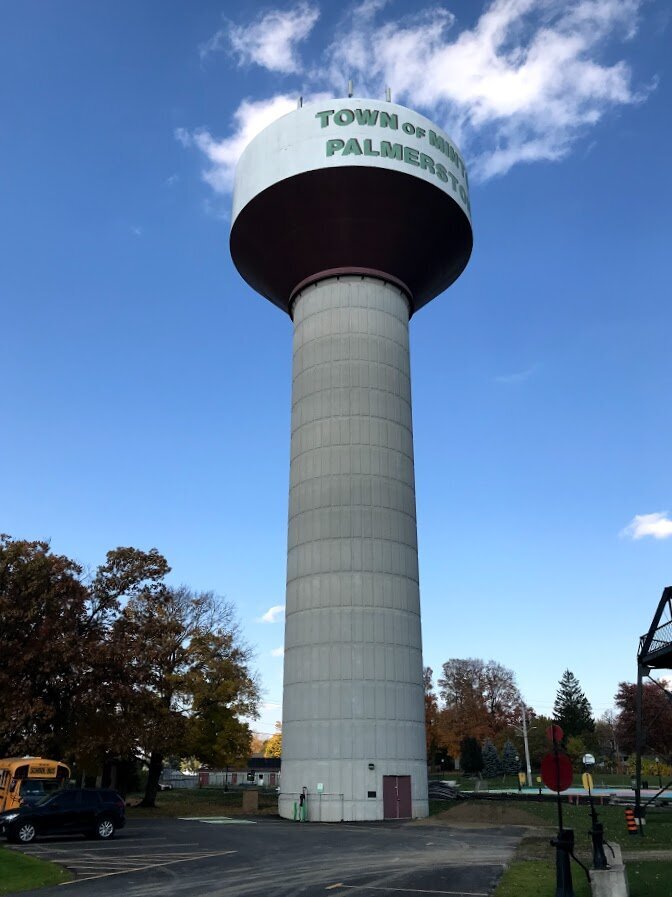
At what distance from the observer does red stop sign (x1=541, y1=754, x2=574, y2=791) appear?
1120 centimetres

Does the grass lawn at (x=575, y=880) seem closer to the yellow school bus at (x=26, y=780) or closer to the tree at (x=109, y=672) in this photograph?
the yellow school bus at (x=26, y=780)

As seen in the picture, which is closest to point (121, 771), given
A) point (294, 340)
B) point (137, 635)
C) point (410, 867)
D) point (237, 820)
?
Answer: point (137, 635)

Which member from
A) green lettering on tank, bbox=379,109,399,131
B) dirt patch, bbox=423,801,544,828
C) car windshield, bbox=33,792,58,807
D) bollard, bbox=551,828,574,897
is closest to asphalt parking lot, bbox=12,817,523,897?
car windshield, bbox=33,792,58,807

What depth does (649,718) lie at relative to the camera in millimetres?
77688

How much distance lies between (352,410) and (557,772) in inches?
1030

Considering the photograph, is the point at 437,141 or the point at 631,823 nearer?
the point at 631,823

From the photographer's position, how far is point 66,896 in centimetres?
1354

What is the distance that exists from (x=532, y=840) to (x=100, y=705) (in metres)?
21.4

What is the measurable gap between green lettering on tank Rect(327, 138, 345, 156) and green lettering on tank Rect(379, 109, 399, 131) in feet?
7.66

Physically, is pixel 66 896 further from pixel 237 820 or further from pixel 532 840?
pixel 237 820

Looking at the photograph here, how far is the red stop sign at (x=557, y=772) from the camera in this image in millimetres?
11195

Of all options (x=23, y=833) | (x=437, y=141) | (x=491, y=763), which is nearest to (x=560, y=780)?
(x=23, y=833)

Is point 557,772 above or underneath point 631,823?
above

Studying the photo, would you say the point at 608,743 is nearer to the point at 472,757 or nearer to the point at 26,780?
the point at 472,757
